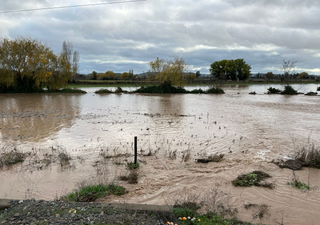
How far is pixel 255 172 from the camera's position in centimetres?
714

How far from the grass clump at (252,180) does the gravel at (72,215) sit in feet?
9.30

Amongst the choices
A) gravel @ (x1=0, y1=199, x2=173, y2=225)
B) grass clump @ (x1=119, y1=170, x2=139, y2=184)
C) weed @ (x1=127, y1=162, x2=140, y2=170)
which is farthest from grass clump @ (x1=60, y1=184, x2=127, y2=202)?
weed @ (x1=127, y1=162, x2=140, y2=170)

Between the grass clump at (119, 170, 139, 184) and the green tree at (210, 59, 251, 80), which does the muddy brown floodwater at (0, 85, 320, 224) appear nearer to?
the grass clump at (119, 170, 139, 184)

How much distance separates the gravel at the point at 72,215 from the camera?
411 cm

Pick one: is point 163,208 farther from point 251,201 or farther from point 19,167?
point 19,167

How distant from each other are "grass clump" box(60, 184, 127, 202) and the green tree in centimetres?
8811

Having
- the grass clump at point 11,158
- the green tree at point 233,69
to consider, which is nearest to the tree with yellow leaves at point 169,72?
the grass clump at point 11,158

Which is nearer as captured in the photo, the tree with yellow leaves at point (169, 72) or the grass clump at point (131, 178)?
the grass clump at point (131, 178)

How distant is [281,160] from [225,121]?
7.50 m

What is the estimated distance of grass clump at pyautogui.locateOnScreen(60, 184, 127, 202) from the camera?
210 inches

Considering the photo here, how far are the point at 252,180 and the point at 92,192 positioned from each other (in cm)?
421

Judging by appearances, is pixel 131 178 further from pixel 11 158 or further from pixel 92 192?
pixel 11 158

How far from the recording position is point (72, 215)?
427 centimetres

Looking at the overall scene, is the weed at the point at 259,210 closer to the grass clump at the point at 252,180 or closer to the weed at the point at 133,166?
the grass clump at the point at 252,180
